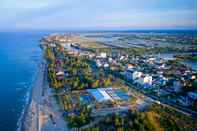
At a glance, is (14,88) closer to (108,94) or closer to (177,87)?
(108,94)

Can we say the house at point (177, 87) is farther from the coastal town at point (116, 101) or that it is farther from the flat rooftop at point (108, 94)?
the flat rooftop at point (108, 94)

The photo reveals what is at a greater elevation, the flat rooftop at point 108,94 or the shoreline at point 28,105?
the flat rooftop at point 108,94

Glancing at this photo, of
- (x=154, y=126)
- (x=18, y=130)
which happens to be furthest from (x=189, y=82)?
(x=18, y=130)

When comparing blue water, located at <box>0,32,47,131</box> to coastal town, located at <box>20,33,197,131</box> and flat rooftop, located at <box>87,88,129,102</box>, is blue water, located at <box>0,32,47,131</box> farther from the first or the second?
flat rooftop, located at <box>87,88,129,102</box>

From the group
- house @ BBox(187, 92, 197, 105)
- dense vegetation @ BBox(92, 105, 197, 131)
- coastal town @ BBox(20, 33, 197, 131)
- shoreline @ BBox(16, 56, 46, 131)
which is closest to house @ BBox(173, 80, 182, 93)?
coastal town @ BBox(20, 33, 197, 131)

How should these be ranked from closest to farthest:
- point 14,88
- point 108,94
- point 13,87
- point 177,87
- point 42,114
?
point 42,114 → point 108,94 → point 177,87 → point 14,88 → point 13,87

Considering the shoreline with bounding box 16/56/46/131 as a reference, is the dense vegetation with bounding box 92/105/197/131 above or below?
above

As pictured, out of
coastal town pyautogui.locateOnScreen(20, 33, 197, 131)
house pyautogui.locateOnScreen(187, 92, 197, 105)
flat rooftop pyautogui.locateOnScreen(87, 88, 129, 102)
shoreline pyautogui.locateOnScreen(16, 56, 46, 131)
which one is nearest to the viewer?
coastal town pyautogui.locateOnScreen(20, 33, 197, 131)

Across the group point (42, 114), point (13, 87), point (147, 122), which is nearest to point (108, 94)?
point (42, 114)

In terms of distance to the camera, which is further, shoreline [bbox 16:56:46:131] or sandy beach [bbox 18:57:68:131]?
shoreline [bbox 16:56:46:131]

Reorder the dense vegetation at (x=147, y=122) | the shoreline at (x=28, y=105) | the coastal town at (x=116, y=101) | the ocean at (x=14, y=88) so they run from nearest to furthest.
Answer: the dense vegetation at (x=147, y=122), the coastal town at (x=116, y=101), the shoreline at (x=28, y=105), the ocean at (x=14, y=88)

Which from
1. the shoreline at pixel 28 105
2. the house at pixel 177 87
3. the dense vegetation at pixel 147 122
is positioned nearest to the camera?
the dense vegetation at pixel 147 122

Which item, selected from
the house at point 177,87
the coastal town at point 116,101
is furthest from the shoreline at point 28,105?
the house at point 177,87
